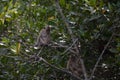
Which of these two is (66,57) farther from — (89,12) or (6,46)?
(6,46)

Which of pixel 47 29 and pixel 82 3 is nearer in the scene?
pixel 47 29

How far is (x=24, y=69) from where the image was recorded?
264 cm

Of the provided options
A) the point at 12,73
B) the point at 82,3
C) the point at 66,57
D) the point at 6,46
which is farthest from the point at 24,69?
the point at 82,3

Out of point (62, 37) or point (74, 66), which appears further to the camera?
point (62, 37)

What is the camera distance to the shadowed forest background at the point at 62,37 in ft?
6.99

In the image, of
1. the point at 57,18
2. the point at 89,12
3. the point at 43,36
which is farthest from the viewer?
the point at 57,18

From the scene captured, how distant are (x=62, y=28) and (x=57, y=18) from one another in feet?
0.45

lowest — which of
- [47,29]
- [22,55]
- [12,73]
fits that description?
[12,73]

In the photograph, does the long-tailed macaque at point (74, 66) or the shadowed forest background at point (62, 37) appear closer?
the long-tailed macaque at point (74, 66)

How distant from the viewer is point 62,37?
2.51 m

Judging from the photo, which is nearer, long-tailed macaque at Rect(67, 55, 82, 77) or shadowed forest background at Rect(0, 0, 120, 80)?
long-tailed macaque at Rect(67, 55, 82, 77)

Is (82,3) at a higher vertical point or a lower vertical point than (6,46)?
higher

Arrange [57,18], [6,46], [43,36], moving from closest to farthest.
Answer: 1. [43,36]
2. [6,46]
3. [57,18]

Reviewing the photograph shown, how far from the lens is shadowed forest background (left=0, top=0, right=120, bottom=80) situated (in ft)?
6.99
